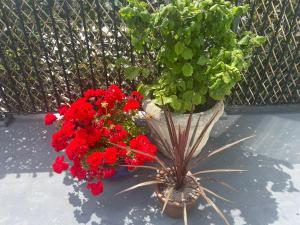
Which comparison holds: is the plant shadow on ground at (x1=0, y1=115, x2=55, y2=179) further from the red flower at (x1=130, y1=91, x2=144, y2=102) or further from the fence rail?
the red flower at (x1=130, y1=91, x2=144, y2=102)

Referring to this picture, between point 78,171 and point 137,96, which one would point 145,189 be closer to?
point 78,171

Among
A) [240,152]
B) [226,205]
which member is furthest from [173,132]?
[240,152]

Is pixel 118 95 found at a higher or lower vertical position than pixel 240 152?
higher

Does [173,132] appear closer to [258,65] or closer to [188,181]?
[188,181]

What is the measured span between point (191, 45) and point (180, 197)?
1069 mm

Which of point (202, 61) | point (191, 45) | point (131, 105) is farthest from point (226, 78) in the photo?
point (131, 105)

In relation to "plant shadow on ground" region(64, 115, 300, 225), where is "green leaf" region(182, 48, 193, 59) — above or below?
above

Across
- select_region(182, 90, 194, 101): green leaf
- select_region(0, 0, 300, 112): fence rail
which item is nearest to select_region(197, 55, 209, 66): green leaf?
select_region(182, 90, 194, 101): green leaf

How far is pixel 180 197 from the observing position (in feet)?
7.84

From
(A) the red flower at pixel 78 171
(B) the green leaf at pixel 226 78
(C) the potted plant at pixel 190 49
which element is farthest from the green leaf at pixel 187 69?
(A) the red flower at pixel 78 171

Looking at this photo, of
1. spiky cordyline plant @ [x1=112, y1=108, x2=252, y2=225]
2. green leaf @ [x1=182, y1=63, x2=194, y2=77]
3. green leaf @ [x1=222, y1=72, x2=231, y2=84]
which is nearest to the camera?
green leaf @ [x1=222, y1=72, x2=231, y2=84]

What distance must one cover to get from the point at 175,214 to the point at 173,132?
608 millimetres

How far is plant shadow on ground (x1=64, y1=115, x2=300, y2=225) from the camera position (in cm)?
249

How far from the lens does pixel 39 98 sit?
136 inches
